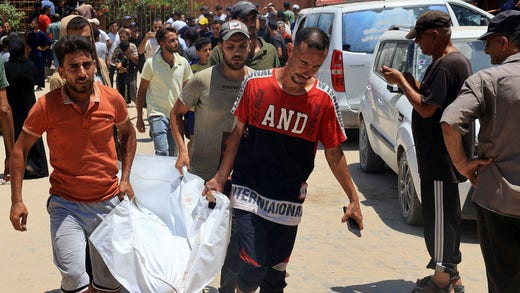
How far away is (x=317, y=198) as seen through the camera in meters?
8.73

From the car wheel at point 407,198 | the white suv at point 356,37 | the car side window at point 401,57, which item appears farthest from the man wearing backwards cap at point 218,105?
the white suv at point 356,37

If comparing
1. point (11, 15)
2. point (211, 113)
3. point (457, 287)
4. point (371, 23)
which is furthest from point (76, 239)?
point (11, 15)

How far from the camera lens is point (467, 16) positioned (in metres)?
12.0

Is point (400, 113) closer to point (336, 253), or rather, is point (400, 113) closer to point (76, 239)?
point (336, 253)

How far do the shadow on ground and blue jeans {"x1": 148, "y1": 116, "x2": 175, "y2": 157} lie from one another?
99.6 inches

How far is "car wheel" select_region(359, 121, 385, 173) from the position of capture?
9.67m

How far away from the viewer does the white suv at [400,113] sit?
7270 mm

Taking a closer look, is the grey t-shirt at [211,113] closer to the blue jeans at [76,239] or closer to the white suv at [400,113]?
the blue jeans at [76,239]

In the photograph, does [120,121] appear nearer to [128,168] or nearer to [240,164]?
[128,168]

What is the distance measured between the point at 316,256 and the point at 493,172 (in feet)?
9.05

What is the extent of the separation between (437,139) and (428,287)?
104 cm

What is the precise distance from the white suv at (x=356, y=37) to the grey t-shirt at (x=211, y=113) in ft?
19.7

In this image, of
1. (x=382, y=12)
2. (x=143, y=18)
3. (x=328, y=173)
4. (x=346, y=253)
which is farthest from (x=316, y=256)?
(x=143, y=18)

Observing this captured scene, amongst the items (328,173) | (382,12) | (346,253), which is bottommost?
(328,173)
